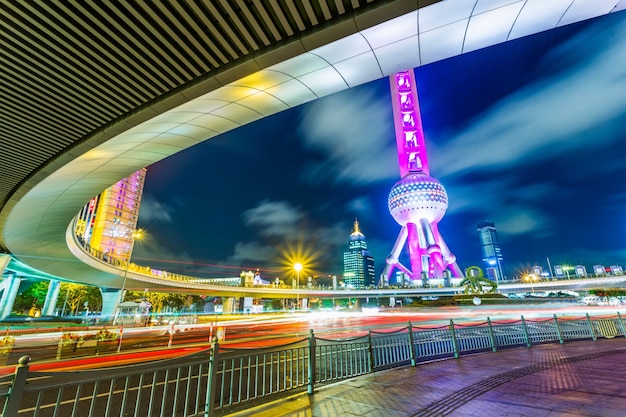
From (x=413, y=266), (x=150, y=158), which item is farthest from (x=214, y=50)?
(x=413, y=266)

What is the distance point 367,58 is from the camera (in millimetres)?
7066

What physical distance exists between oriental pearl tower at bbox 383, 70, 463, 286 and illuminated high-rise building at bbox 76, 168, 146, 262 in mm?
94399

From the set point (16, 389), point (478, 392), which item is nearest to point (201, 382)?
point (16, 389)

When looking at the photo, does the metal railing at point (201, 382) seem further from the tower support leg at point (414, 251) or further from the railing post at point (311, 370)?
the tower support leg at point (414, 251)

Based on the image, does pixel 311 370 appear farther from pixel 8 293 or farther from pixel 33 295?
pixel 33 295

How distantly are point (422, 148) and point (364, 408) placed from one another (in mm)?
Answer: 116657

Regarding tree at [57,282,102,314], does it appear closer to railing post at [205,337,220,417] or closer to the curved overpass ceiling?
the curved overpass ceiling

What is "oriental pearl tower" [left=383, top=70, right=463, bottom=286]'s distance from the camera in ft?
340

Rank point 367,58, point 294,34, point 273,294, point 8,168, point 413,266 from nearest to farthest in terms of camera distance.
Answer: point 294,34, point 367,58, point 8,168, point 273,294, point 413,266

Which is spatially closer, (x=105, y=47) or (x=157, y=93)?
(x=105, y=47)

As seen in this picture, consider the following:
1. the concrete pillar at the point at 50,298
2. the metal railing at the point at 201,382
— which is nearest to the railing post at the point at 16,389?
the metal railing at the point at 201,382

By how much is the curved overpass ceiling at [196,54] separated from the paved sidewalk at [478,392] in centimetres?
708

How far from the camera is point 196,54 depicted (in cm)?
651

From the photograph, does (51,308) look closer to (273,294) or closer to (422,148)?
(273,294)
